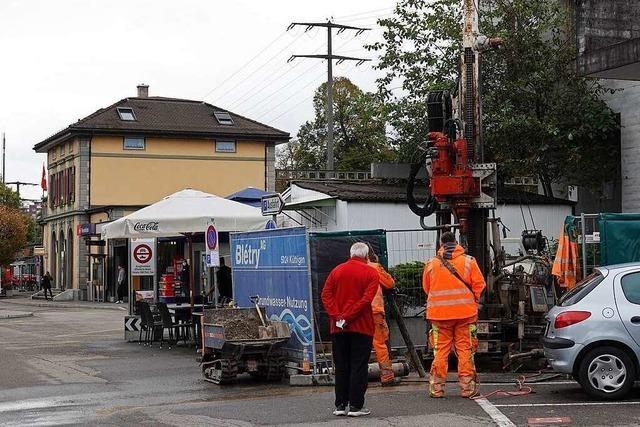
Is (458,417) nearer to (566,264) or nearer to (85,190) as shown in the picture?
(566,264)

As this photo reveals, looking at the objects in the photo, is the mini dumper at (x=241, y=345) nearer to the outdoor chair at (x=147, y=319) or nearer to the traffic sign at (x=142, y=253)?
the outdoor chair at (x=147, y=319)

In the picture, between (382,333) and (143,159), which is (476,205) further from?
(143,159)

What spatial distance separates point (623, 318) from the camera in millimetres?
Answer: 10828

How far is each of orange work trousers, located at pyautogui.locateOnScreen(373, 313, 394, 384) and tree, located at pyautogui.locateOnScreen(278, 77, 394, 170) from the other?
43047 mm

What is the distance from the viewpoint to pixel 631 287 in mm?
11023

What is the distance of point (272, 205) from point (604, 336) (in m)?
7.42

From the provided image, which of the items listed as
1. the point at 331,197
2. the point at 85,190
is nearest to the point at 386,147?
the point at 85,190

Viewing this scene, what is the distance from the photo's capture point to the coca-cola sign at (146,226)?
61.1ft

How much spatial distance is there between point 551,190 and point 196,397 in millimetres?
17253

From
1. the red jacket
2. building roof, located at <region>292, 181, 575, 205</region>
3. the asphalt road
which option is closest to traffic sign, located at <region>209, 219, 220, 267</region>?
the asphalt road

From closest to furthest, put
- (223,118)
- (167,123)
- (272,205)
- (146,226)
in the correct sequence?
(272,205) → (146,226) → (167,123) → (223,118)

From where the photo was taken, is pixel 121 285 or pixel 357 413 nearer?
pixel 357 413

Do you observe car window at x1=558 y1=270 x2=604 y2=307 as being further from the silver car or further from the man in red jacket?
the man in red jacket

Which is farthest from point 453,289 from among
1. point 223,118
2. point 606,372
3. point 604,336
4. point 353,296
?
point 223,118
